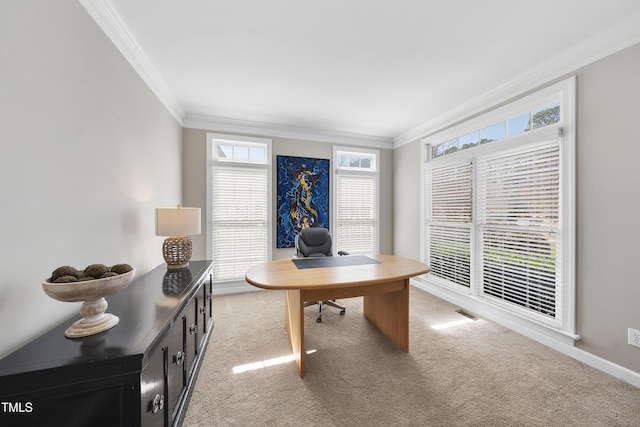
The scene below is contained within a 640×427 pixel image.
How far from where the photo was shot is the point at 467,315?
9.90 feet

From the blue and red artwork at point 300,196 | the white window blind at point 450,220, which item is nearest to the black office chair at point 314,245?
the blue and red artwork at point 300,196

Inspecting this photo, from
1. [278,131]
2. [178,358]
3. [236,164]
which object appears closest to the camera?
[178,358]

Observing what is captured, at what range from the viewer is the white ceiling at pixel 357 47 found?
1.71 m

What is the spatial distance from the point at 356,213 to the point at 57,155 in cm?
385

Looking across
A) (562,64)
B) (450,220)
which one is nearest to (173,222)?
(450,220)

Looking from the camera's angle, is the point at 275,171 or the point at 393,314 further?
the point at 275,171

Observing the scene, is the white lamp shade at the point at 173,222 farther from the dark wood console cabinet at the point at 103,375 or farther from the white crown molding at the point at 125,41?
the white crown molding at the point at 125,41

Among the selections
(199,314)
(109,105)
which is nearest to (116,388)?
(199,314)

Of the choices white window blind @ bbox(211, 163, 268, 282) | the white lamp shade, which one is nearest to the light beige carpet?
the white lamp shade

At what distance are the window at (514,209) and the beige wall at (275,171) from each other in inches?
44.1

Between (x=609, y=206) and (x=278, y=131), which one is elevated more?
(x=278, y=131)

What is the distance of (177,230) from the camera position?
214 centimetres

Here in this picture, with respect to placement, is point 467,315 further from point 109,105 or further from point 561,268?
point 109,105

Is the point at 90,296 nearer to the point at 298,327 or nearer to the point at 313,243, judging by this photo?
the point at 298,327
